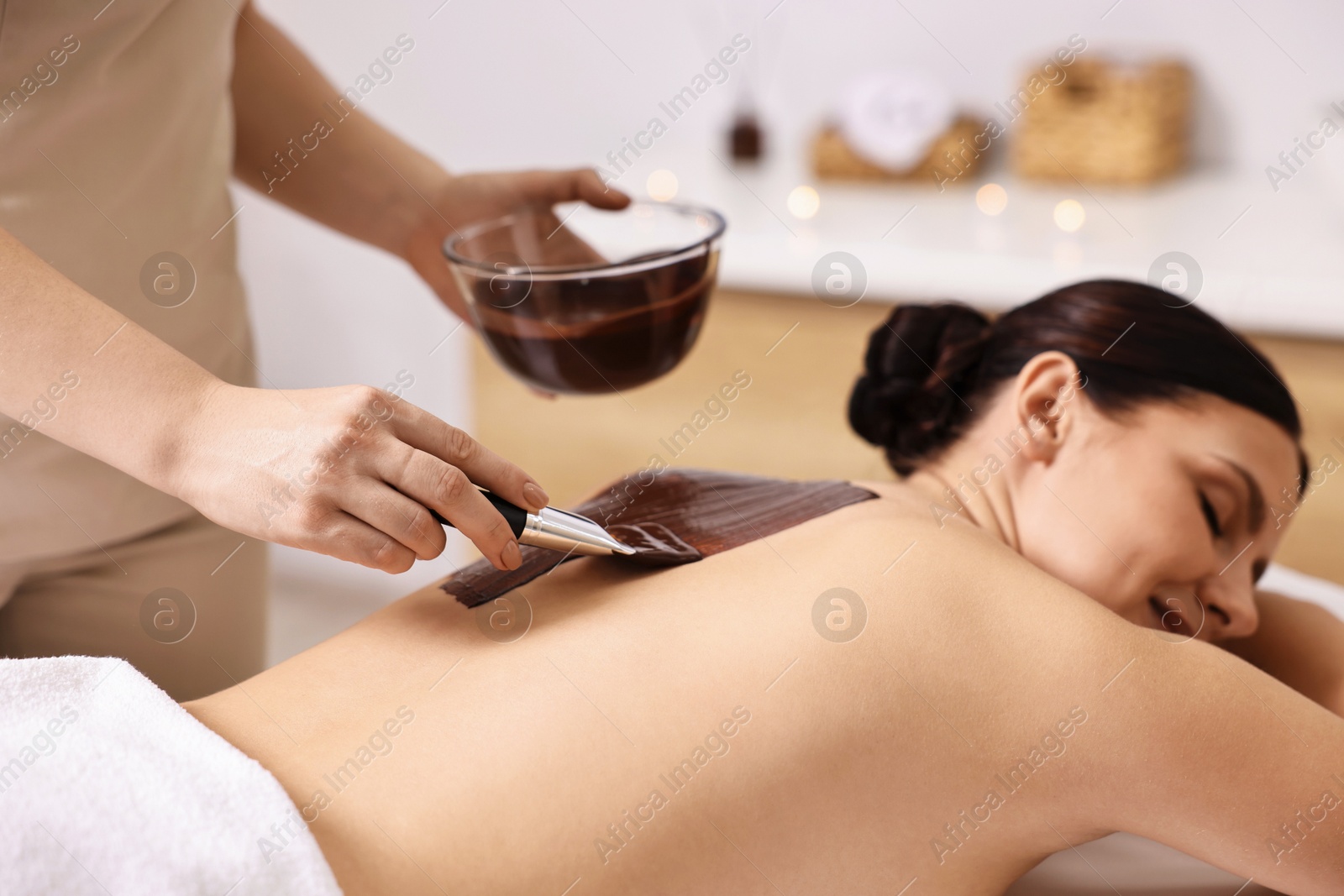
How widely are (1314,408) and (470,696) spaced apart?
1330 millimetres

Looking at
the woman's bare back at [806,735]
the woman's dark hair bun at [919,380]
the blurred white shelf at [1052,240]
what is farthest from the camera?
the blurred white shelf at [1052,240]

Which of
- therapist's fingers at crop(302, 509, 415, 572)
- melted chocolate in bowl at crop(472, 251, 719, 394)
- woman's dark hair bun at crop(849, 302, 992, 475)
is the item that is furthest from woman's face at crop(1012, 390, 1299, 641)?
therapist's fingers at crop(302, 509, 415, 572)

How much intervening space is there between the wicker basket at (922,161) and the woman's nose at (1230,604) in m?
1.27

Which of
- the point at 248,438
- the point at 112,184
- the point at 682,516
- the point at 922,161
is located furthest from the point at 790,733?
the point at 922,161

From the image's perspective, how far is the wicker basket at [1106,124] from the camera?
194cm

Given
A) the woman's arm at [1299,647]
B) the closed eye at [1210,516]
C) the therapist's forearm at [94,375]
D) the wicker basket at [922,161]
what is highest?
the therapist's forearm at [94,375]

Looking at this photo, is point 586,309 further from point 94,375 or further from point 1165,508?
point 1165,508

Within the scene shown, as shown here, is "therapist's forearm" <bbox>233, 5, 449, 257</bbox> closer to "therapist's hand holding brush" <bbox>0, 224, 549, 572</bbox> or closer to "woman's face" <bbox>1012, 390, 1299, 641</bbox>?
"therapist's hand holding brush" <bbox>0, 224, 549, 572</bbox>

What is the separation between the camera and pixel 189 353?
3.43ft

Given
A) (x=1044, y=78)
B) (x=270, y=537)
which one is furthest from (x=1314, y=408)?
(x=270, y=537)

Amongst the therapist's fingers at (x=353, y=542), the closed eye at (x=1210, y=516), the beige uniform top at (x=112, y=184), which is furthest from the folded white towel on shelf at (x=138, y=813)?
the closed eye at (x=1210, y=516)

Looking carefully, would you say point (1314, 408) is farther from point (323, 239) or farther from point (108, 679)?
point (323, 239)

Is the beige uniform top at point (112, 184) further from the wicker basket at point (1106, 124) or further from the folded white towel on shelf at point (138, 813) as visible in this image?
the wicker basket at point (1106, 124)

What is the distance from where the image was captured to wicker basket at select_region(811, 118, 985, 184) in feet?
6.92
